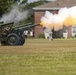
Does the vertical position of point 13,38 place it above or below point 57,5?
below

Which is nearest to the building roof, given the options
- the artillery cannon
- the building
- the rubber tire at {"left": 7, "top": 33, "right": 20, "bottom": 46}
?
the building

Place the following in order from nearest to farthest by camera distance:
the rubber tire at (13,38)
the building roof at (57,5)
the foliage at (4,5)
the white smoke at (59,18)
Answer: 1. the rubber tire at (13,38)
2. the white smoke at (59,18)
3. the foliage at (4,5)
4. the building roof at (57,5)

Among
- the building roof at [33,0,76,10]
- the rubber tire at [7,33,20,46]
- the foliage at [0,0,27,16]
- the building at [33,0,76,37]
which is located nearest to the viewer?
the rubber tire at [7,33,20,46]

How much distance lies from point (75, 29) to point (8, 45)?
41.2 metres

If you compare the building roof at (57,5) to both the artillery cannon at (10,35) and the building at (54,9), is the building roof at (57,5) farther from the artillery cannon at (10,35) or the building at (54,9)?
the artillery cannon at (10,35)

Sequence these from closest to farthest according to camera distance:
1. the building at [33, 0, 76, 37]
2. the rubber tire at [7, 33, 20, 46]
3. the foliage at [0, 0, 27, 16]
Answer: the rubber tire at [7, 33, 20, 46] → the foliage at [0, 0, 27, 16] → the building at [33, 0, 76, 37]

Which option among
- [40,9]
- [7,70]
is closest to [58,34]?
[40,9]

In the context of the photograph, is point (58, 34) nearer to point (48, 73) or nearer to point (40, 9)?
point (40, 9)

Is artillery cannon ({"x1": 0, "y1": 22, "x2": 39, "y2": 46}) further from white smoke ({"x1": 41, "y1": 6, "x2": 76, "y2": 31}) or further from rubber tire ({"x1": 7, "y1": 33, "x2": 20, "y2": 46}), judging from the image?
white smoke ({"x1": 41, "y1": 6, "x2": 76, "y2": 31})

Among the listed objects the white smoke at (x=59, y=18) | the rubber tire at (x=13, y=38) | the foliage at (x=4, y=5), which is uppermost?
the foliage at (x=4, y=5)

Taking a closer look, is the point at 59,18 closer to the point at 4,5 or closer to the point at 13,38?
the point at 13,38

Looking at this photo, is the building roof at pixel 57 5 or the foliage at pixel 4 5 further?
the building roof at pixel 57 5

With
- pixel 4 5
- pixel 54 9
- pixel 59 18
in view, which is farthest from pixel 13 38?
pixel 54 9

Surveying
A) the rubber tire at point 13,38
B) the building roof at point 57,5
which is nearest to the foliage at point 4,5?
the building roof at point 57,5
